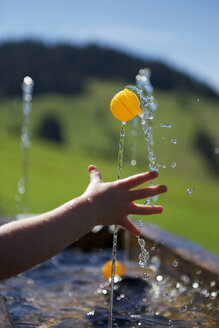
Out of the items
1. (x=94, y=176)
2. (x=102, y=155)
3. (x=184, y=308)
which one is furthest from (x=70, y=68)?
(x=94, y=176)

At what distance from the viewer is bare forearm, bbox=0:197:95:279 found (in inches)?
50.0

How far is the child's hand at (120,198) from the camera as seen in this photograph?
1.38m

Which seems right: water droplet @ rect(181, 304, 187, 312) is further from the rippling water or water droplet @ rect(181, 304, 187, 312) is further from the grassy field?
the grassy field

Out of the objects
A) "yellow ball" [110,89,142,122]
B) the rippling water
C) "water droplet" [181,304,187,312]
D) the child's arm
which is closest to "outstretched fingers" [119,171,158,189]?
the child's arm

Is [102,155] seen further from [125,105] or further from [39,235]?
[39,235]

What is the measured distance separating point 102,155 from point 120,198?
16.0 m

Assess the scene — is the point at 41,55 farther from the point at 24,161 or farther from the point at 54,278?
the point at 54,278

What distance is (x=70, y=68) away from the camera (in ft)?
119

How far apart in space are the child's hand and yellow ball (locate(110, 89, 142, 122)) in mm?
318

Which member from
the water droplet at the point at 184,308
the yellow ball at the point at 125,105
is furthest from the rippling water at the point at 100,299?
the yellow ball at the point at 125,105

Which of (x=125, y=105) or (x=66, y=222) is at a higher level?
(x=125, y=105)

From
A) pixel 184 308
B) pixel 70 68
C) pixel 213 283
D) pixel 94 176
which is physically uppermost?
pixel 70 68

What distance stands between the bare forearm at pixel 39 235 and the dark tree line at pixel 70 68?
27.2 meters

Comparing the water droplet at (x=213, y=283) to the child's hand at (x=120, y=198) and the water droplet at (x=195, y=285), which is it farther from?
the child's hand at (x=120, y=198)
